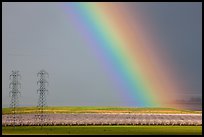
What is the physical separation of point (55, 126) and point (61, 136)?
1589 cm

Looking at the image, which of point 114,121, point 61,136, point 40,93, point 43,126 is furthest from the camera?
point 114,121

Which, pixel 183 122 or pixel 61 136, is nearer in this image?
pixel 61 136

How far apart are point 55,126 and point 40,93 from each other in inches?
453

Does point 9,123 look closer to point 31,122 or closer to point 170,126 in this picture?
point 31,122

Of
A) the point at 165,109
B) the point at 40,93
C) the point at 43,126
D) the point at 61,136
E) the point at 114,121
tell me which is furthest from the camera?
the point at 165,109

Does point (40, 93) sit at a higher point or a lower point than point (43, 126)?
higher

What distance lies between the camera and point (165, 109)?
337ft

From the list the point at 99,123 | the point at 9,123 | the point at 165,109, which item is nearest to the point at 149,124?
the point at 99,123

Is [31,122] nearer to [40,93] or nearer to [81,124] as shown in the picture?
[81,124]

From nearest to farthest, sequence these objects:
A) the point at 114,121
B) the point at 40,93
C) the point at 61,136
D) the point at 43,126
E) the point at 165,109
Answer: the point at 61,136
the point at 40,93
the point at 43,126
the point at 114,121
the point at 165,109

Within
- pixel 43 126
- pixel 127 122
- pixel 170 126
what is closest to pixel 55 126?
pixel 43 126

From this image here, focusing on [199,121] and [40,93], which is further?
[199,121]

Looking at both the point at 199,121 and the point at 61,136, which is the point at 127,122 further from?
the point at 61,136

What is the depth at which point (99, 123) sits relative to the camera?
58188 mm
